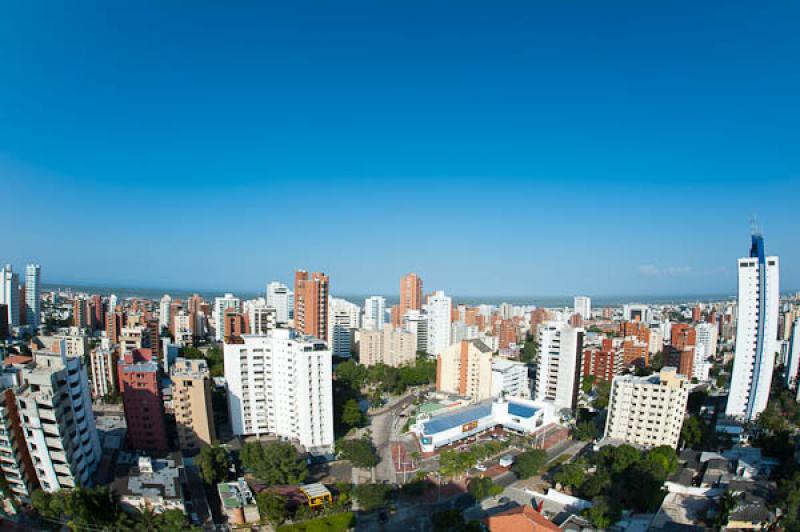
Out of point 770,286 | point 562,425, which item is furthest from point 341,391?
point 770,286

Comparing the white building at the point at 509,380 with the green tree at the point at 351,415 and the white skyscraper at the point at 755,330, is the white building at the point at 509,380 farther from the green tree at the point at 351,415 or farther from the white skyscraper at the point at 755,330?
the white skyscraper at the point at 755,330

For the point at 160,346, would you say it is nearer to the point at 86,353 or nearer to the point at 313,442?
the point at 86,353

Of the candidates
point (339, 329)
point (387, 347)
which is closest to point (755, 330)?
point (387, 347)

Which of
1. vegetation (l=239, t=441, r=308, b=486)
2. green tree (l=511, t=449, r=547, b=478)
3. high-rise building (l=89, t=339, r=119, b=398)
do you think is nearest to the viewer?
vegetation (l=239, t=441, r=308, b=486)

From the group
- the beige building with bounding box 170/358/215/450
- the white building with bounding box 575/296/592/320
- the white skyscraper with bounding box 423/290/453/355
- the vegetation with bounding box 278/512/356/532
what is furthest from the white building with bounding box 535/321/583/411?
the white building with bounding box 575/296/592/320

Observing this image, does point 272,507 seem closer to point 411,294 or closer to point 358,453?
point 358,453

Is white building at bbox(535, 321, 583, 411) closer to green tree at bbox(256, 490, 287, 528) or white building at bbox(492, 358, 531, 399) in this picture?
white building at bbox(492, 358, 531, 399)
